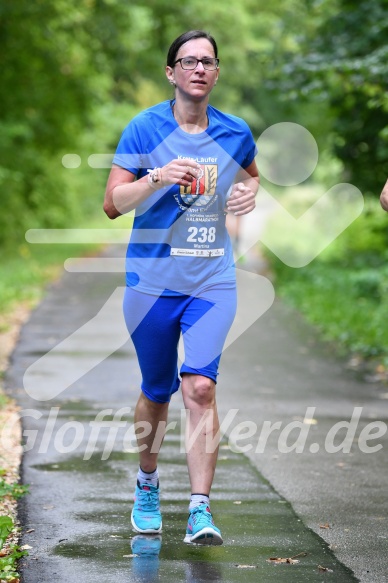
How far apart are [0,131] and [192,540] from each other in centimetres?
1696

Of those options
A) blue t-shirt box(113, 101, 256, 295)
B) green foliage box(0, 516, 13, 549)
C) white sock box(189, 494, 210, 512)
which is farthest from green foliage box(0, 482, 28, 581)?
blue t-shirt box(113, 101, 256, 295)

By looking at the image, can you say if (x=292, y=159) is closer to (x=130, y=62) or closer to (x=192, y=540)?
(x=130, y=62)

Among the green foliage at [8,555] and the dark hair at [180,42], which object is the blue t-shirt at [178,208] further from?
the green foliage at [8,555]

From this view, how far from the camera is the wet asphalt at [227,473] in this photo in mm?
4590

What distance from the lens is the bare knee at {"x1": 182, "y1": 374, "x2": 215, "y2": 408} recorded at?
4.77 metres

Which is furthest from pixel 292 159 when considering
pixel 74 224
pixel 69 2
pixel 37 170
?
pixel 69 2

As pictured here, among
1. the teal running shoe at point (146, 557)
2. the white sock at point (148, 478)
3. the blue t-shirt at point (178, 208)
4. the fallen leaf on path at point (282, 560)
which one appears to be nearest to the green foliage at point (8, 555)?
the teal running shoe at point (146, 557)

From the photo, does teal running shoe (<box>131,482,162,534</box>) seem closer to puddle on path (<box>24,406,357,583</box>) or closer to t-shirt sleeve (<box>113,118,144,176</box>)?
puddle on path (<box>24,406,357,583</box>)

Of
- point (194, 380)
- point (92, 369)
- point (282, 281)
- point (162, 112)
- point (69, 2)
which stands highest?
point (69, 2)

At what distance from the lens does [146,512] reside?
5035mm

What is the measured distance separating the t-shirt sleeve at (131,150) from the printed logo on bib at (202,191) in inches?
8.9

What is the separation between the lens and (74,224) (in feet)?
118

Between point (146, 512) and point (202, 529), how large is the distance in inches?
19.2

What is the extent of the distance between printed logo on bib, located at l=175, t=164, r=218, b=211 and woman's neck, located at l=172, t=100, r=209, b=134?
7.5 inches
